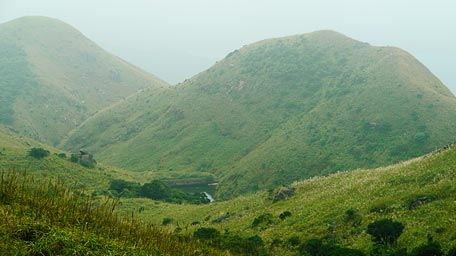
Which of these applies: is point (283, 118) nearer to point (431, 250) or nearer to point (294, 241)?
point (294, 241)

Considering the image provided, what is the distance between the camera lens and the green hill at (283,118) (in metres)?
101

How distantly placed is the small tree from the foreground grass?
1538 centimetres

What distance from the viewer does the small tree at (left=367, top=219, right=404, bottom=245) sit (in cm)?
2516

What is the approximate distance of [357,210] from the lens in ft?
110

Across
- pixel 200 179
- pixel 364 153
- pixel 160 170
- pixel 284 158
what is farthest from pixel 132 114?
pixel 364 153

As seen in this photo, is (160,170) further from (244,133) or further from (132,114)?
(132,114)

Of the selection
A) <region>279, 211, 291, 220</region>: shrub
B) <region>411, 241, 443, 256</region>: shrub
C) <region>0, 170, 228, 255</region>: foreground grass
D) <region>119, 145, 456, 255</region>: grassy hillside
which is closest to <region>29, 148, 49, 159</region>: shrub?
<region>119, 145, 456, 255</region>: grassy hillside

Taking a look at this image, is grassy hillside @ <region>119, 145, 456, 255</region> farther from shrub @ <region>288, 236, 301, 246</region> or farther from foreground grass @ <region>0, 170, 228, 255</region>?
foreground grass @ <region>0, 170, 228, 255</region>

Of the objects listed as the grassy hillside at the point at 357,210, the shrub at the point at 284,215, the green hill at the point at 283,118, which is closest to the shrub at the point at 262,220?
the grassy hillside at the point at 357,210

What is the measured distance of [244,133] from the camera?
437 feet

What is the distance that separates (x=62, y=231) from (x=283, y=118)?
12591cm

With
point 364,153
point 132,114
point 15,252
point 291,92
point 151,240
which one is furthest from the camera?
point 132,114

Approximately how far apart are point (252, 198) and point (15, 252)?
49299 millimetres

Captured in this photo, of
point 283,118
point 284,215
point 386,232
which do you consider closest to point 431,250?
point 386,232
